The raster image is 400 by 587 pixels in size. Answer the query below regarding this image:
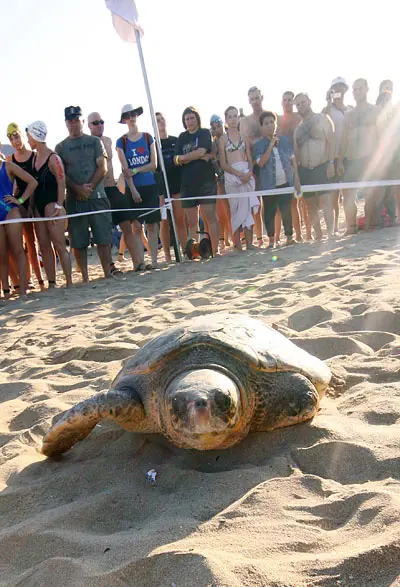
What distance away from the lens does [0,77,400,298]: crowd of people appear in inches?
265

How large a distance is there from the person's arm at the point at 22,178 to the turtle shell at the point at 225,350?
4.75m

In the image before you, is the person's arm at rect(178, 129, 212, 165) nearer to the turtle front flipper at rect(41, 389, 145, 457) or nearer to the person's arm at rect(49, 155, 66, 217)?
the person's arm at rect(49, 155, 66, 217)

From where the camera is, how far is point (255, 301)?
445 centimetres

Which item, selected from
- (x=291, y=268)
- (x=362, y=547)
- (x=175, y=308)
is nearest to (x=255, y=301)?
(x=175, y=308)

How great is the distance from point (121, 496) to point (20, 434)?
833 millimetres

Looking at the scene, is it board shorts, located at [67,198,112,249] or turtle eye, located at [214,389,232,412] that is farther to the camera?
board shorts, located at [67,198,112,249]

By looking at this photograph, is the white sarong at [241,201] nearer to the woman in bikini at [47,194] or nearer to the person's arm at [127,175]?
the person's arm at [127,175]

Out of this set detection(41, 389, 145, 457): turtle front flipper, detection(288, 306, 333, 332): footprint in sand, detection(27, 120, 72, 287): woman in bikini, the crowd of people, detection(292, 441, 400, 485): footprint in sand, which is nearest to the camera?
detection(292, 441, 400, 485): footprint in sand

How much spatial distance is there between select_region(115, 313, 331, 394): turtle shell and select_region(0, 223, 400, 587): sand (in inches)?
9.4

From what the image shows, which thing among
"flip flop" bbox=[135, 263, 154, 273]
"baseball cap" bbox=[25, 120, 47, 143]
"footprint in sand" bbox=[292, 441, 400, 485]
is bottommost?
"flip flop" bbox=[135, 263, 154, 273]

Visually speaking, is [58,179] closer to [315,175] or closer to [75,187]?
[75,187]

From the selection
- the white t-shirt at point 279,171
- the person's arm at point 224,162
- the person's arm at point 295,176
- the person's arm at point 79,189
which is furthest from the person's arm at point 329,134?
the person's arm at point 79,189

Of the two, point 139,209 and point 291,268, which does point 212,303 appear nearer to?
point 291,268

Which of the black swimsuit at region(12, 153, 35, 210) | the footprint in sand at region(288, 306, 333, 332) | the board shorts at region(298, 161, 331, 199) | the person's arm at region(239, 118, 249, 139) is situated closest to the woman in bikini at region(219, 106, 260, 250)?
the person's arm at region(239, 118, 249, 139)
